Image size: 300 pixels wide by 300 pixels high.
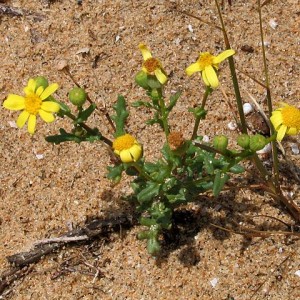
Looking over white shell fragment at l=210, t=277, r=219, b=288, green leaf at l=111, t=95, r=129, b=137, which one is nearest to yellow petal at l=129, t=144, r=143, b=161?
green leaf at l=111, t=95, r=129, b=137

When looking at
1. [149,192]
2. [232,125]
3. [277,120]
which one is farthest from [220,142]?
[232,125]

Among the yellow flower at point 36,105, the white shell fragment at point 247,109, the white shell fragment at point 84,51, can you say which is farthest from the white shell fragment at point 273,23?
the yellow flower at point 36,105

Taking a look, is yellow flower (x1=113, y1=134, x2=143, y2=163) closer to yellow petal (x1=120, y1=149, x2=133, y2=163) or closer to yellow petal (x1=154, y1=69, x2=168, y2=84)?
yellow petal (x1=120, y1=149, x2=133, y2=163)

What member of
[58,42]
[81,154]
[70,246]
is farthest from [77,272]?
[58,42]

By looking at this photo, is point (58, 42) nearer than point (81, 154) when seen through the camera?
No

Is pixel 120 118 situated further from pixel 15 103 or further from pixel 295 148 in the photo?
pixel 295 148

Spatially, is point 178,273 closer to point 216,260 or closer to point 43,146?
point 216,260
